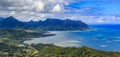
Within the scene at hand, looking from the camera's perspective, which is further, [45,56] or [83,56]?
[45,56]

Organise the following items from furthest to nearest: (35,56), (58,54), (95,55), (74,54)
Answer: (35,56) → (58,54) → (74,54) → (95,55)

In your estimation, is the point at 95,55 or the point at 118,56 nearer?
the point at 95,55

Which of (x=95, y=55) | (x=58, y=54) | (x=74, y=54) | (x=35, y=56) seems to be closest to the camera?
(x=95, y=55)

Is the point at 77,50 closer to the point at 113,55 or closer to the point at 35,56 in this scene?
the point at 113,55

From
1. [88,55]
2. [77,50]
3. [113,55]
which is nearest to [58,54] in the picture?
[77,50]

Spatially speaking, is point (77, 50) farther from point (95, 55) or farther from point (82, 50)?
point (95, 55)

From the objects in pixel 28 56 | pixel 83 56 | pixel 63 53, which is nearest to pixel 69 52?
pixel 63 53

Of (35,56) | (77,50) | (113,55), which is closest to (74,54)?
(77,50)

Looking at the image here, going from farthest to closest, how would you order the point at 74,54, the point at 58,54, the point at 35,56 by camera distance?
Answer: the point at 35,56 < the point at 58,54 < the point at 74,54
